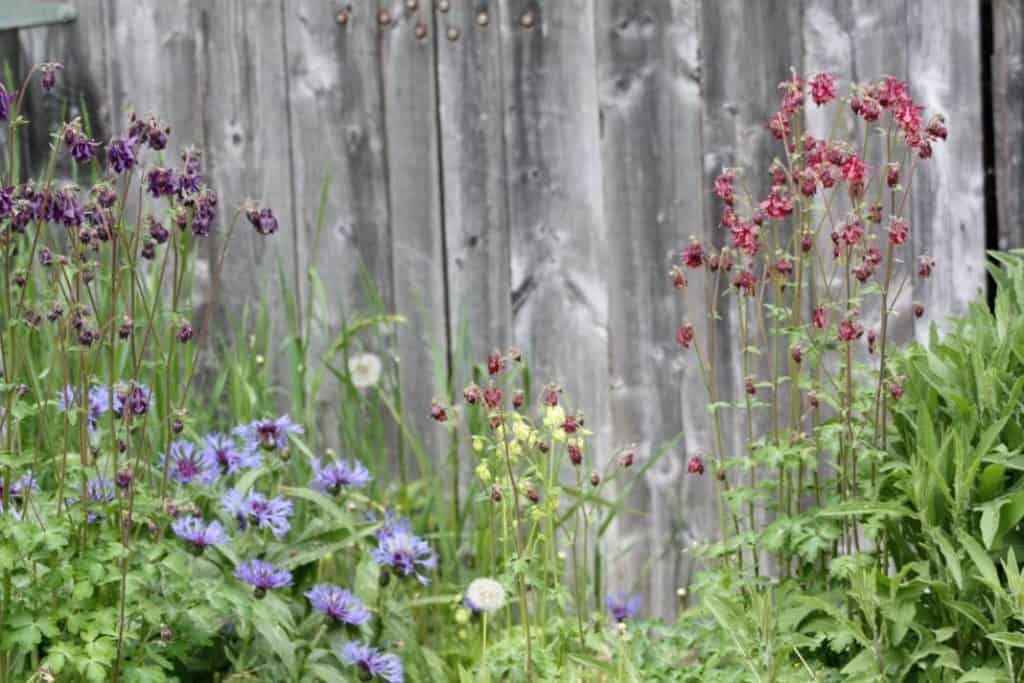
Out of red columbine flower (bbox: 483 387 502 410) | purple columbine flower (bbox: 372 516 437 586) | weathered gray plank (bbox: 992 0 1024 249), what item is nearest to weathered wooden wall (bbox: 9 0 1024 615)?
weathered gray plank (bbox: 992 0 1024 249)

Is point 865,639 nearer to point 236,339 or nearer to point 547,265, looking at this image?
point 547,265

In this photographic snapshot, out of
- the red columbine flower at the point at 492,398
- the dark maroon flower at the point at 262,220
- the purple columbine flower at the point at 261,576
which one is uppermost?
the dark maroon flower at the point at 262,220

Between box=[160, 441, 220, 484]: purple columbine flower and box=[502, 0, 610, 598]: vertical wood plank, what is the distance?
1247mm

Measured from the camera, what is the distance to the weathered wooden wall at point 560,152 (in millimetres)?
3922

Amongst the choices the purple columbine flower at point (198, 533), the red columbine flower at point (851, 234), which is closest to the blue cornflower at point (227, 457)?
→ the purple columbine flower at point (198, 533)

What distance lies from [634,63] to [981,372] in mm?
1669

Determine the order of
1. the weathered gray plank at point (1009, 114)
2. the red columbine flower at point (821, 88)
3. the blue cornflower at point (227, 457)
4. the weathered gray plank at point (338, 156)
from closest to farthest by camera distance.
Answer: the red columbine flower at point (821, 88)
the blue cornflower at point (227, 457)
the weathered gray plank at point (1009, 114)
the weathered gray plank at point (338, 156)

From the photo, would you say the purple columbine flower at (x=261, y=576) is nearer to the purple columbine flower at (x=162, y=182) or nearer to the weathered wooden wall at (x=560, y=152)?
the purple columbine flower at (x=162, y=182)

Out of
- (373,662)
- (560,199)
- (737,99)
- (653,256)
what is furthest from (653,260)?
(373,662)

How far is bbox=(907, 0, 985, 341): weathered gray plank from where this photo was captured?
12.7ft

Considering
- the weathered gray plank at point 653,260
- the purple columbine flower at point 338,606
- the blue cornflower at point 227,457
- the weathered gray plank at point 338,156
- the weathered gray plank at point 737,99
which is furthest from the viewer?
the weathered gray plank at point 338,156

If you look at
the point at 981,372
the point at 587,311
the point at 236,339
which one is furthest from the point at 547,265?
the point at 981,372

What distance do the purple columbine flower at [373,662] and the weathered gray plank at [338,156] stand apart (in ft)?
4.89

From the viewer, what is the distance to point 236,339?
4.62 metres
